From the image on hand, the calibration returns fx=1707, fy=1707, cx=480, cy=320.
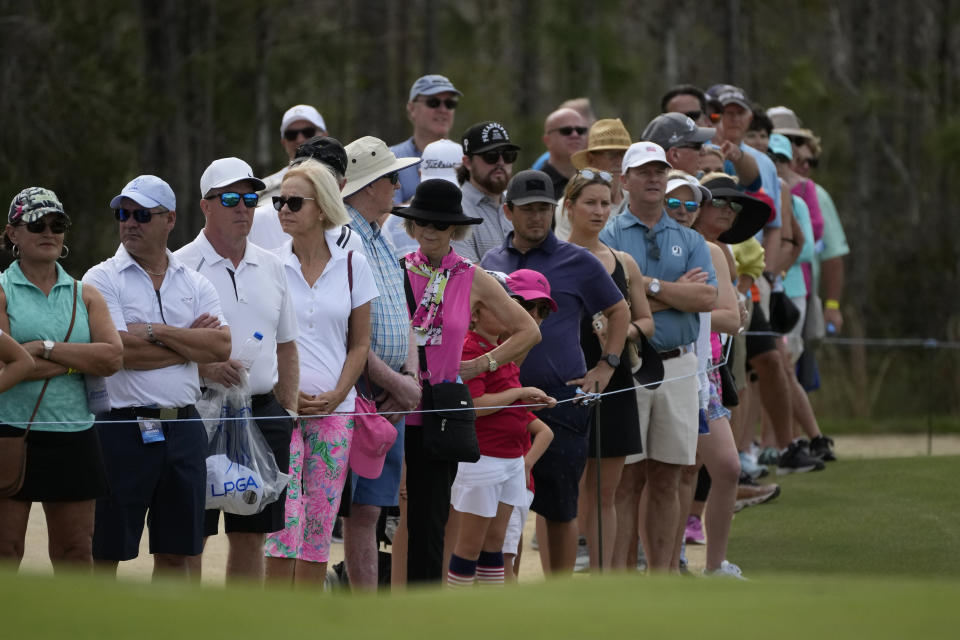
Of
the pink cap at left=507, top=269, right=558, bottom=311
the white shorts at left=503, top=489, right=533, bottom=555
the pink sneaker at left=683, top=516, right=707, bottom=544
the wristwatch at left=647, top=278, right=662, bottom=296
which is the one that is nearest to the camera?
the pink cap at left=507, top=269, right=558, bottom=311

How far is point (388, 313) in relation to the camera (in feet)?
24.2

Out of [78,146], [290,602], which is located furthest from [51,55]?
[290,602]

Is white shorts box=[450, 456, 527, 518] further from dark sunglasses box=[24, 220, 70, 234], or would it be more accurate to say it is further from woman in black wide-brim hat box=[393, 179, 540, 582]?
dark sunglasses box=[24, 220, 70, 234]

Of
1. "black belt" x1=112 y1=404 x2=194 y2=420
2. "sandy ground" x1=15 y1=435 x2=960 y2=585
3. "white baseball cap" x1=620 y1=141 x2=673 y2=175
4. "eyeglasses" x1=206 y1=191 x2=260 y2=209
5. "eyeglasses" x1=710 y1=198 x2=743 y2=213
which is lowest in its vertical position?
"sandy ground" x1=15 y1=435 x2=960 y2=585

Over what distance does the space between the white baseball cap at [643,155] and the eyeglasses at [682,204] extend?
367 millimetres

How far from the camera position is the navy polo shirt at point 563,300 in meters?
8.06

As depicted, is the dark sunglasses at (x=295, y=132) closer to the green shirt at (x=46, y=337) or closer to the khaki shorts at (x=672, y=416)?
the khaki shorts at (x=672, y=416)

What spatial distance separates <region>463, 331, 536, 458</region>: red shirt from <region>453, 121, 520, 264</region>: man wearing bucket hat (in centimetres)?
168

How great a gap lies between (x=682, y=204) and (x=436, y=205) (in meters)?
2.08

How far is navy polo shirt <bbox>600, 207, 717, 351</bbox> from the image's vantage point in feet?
29.1

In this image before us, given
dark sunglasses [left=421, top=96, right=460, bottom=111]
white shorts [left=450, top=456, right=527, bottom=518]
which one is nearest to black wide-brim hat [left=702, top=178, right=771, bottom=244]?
dark sunglasses [left=421, top=96, right=460, bottom=111]

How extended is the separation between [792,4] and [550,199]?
29.8 meters

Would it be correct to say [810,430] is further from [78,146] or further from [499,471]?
[78,146]

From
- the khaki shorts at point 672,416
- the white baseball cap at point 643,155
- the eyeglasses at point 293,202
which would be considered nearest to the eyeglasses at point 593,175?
the white baseball cap at point 643,155
